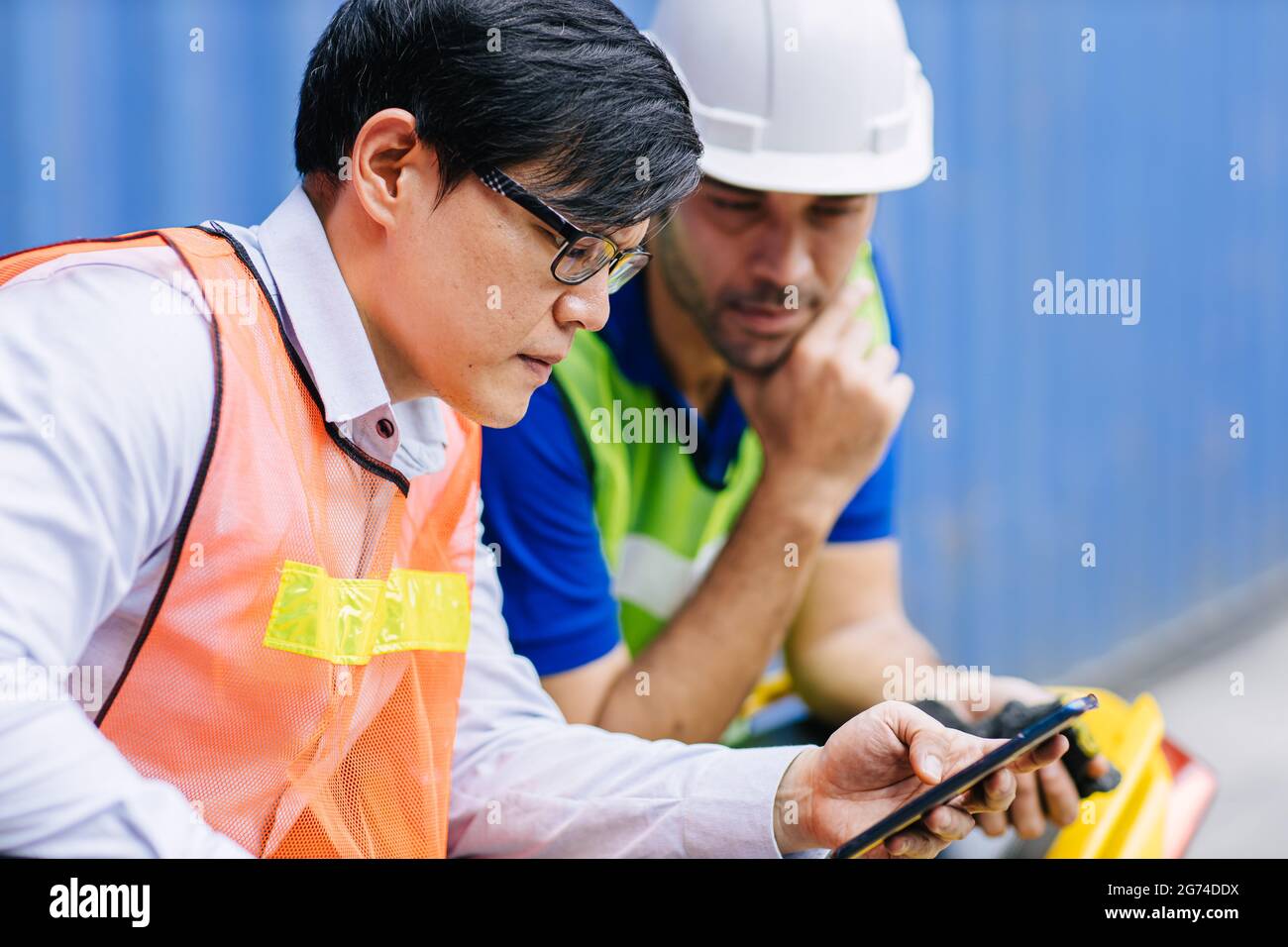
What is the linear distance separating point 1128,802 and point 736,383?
0.82m

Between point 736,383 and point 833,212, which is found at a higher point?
point 833,212

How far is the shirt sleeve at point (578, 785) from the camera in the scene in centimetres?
139

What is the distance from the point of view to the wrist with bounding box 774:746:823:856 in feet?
4.42

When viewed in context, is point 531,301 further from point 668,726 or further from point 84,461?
point 668,726

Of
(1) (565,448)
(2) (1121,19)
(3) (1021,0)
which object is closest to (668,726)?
(1) (565,448)

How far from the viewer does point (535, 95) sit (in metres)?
1.12

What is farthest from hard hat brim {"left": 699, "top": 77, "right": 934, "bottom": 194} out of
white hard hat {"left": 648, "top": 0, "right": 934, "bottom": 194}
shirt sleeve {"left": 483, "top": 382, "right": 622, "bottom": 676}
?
shirt sleeve {"left": 483, "top": 382, "right": 622, "bottom": 676}

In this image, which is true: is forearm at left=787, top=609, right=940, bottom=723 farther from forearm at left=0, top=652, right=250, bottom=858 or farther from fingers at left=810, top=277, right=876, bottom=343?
forearm at left=0, top=652, right=250, bottom=858

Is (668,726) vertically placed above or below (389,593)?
below

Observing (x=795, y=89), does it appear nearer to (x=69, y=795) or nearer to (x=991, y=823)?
(x=991, y=823)

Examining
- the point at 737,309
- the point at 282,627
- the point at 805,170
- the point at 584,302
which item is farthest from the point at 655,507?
the point at 282,627

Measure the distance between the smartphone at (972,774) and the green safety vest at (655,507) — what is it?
90 centimetres

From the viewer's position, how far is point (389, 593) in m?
1.31

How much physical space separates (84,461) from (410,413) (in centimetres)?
40
